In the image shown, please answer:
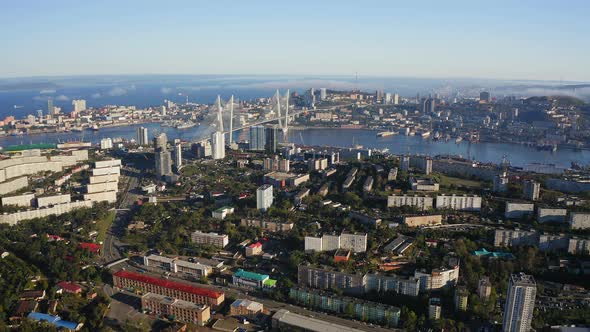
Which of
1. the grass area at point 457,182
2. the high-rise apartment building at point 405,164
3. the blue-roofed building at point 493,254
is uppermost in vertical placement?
the high-rise apartment building at point 405,164

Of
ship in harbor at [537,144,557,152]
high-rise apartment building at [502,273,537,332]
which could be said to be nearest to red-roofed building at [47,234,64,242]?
high-rise apartment building at [502,273,537,332]

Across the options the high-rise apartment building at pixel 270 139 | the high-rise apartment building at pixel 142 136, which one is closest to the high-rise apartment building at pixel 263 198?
the high-rise apartment building at pixel 270 139

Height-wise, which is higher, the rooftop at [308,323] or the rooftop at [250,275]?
the rooftop at [250,275]

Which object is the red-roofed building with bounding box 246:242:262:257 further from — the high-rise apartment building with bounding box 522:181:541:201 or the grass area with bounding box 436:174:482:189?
the high-rise apartment building with bounding box 522:181:541:201

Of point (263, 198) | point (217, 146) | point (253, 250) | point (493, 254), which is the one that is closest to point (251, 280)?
point (253, 250)

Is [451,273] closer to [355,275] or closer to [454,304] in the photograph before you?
[454,304]

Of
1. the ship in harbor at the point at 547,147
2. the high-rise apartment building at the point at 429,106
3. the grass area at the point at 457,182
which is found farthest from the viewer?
the high-rise apartment building at the point at 429,106

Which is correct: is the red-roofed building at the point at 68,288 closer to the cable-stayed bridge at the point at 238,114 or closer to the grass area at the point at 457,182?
the grass area at the point at 457,182
